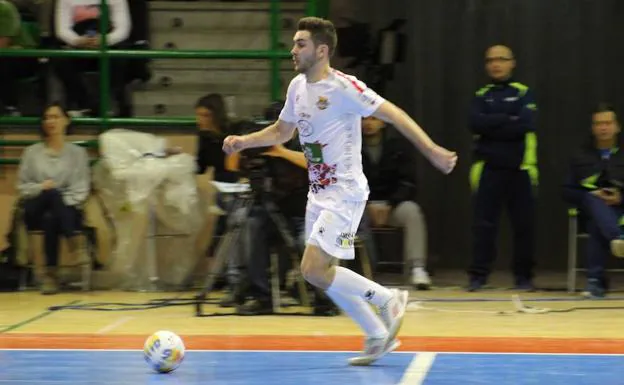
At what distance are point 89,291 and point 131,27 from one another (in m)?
2.51

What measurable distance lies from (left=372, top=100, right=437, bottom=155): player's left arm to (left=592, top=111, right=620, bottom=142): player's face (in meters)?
3.94

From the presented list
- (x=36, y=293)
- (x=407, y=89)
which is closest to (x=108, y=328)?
(x=36, y=293)

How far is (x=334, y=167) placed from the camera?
5.79 meters

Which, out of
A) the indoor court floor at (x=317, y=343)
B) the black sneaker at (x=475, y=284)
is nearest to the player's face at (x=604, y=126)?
the indoor court floor at (x=317, y=343)

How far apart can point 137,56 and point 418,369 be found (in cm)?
555

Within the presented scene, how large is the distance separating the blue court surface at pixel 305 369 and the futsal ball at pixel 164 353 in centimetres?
5

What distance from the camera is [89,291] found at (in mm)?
9766

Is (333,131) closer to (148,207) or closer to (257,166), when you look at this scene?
(257,166)

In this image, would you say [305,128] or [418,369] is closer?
[418,369]

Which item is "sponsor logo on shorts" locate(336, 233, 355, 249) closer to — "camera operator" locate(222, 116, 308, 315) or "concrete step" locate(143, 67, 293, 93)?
"camera operator" locate(222, 116, 308, 315)

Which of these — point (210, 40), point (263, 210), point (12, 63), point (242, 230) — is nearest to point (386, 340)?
point (263, 210)

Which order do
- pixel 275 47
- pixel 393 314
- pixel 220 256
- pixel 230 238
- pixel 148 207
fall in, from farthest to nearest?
pixel 275 47 < pixel 148 207 < pixel 230 238 < pixel 220 256 < pixel 393 314

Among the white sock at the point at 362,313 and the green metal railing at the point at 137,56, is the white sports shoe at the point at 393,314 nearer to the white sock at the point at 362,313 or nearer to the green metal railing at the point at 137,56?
the white sock at the point at 362,313

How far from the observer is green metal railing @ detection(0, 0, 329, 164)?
1031 centimetres
